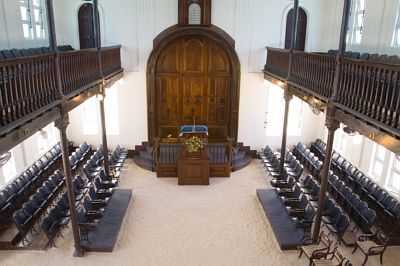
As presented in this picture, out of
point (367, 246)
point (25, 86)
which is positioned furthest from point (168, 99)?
point (367, 246)

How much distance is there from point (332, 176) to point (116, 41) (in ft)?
33.7

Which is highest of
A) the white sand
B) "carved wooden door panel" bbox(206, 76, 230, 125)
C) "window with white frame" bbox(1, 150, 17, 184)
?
"carved wooden door panel" bbox(206, 76, 230, 125)

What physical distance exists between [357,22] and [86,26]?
10892 mm

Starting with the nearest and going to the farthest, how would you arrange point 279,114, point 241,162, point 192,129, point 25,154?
point 25,154
point 192,129
point 241,162
point 279,114

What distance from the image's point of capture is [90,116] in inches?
614

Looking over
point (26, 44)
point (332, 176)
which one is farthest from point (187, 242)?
point (26, 44)

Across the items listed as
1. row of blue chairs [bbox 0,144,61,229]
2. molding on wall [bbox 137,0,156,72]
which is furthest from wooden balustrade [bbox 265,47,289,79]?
row of blue chairs [bbox 0,144,61,229]

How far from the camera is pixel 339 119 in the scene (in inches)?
318

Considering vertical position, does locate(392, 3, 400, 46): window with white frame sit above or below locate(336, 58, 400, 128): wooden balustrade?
above

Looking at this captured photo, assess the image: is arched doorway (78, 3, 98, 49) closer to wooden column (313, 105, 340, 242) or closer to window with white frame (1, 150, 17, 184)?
window with white frame (1, 150, 17, 184)

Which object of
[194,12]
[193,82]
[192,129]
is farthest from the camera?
[193,82]

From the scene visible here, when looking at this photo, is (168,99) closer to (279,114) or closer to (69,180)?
(279,114)

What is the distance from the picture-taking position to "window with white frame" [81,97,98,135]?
15.4m

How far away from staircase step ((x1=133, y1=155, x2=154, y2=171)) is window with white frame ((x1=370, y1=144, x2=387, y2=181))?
8.36m
